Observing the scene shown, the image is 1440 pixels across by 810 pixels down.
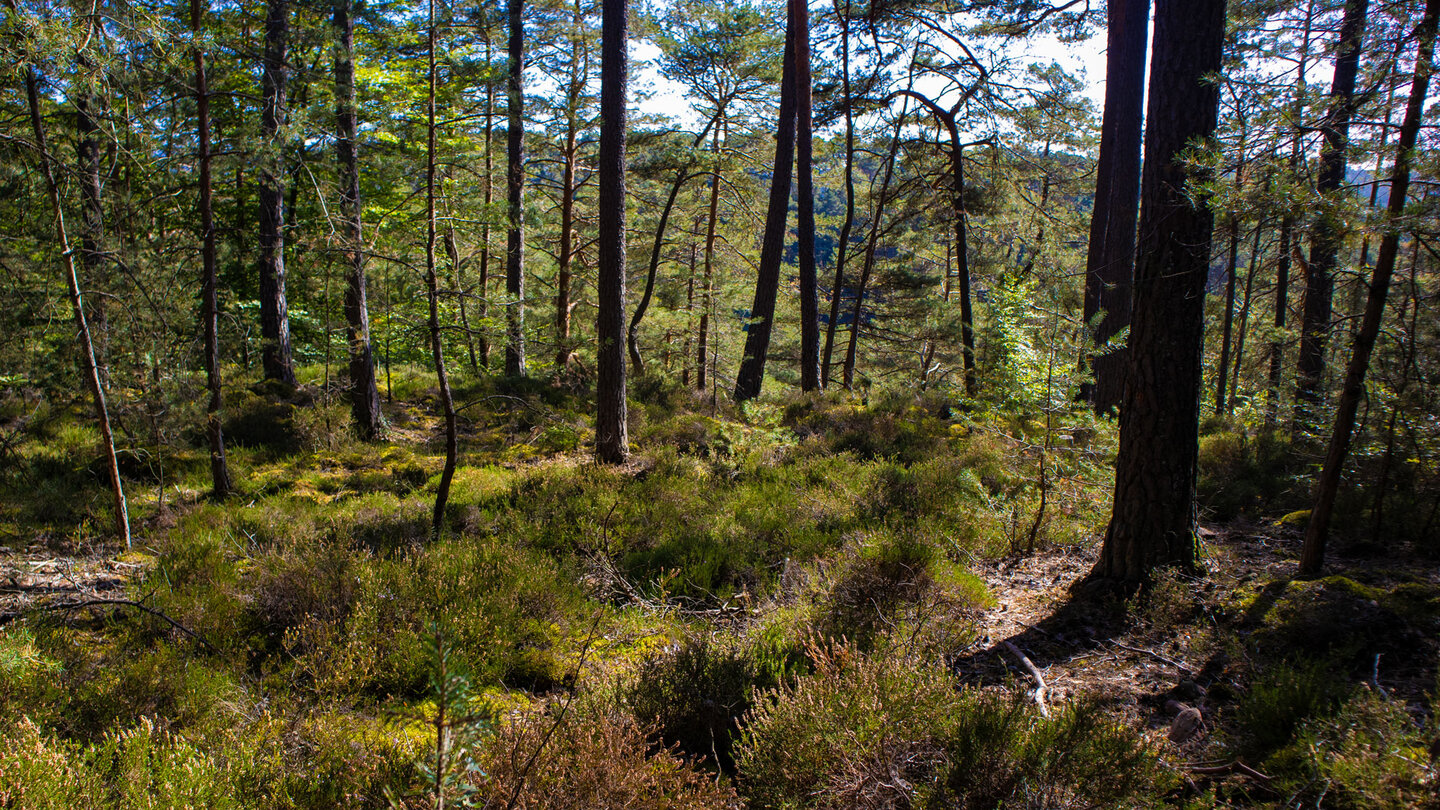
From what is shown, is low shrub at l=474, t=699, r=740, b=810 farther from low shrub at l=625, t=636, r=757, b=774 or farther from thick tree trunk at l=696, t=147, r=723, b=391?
thick tree trunk at l=696, t=147, r=723, b=391

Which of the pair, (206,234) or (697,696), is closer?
(697,696)

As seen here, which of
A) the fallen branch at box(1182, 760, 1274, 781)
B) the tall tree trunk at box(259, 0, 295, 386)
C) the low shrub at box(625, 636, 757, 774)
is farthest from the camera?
the tall tree trunk at box(259, 0, 295, 386)

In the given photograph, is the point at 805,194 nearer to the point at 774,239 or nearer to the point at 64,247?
the point at 774,239

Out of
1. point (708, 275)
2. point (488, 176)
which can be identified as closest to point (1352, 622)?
point (488, 176)

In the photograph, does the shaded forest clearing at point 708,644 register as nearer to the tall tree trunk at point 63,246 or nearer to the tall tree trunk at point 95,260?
the tall tree trunk at point 63,246

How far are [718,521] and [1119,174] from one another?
8526 mm

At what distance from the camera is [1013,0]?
11.2 metres

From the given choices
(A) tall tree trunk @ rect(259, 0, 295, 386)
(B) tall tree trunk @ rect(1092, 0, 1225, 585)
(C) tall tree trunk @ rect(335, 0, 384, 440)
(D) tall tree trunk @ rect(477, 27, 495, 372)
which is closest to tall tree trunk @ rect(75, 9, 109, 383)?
(A) tall tree trunk @ rect(259, 0, 295, 386)

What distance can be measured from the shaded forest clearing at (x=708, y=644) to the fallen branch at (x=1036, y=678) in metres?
0.04

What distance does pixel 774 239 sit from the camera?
12867mm

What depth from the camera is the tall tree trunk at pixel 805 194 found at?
40.6ft

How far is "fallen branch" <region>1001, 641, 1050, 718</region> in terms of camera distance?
316cm

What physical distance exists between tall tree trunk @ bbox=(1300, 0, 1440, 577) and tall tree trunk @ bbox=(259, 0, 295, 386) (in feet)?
27.7

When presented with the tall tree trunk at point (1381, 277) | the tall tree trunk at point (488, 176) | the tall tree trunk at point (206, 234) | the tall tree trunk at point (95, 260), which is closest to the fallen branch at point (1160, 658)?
the tall tree trunk at point (1381, 277)
